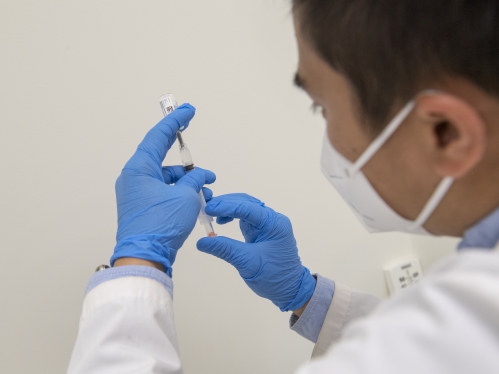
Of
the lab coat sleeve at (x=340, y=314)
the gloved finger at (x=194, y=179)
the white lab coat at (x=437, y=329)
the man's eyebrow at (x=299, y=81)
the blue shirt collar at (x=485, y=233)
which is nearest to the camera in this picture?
the white lab coat at (x=437, y=329)

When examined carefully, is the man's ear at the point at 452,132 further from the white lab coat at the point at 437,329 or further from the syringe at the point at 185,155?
the syringe at the point at 185,155

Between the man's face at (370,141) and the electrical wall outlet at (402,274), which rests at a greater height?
the man's face at (370,141)

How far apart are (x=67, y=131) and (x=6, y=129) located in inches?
4.3

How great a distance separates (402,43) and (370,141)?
14cm

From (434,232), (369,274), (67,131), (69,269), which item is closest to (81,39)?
(67,131)

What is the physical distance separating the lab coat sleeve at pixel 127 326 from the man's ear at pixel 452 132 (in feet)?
1.58

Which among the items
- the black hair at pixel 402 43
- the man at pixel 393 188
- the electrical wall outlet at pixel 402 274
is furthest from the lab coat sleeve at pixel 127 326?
the electrical wall outlet at pixel 402 274

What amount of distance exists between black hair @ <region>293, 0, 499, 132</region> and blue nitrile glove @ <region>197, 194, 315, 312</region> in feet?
1.36

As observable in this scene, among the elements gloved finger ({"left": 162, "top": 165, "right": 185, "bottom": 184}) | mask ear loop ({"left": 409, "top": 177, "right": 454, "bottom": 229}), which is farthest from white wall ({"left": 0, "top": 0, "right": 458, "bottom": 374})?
mask ear loop ({"left": 409, "top": 177, "right": 454, "bottom": 229})

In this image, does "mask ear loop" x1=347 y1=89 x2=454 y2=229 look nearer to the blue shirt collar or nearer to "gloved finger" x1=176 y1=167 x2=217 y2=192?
the blue shirt collar

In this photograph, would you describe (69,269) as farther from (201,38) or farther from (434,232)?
(434,232)

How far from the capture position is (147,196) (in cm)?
81

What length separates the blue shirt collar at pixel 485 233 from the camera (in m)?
0.49

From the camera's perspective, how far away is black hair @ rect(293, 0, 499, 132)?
0.45m
